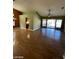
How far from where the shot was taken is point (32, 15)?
35.4 ft

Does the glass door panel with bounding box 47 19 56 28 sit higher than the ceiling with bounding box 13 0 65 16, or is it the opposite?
the ceiling with bounding box 13 0 65 16

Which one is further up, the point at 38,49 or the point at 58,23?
the point at 58,23

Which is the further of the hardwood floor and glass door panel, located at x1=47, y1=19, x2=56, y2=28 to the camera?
glass door panel, located at x1=47, y1=19, x2=56, y2=28

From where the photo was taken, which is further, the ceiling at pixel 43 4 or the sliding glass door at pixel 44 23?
the sliding glass door at pixel 44 23

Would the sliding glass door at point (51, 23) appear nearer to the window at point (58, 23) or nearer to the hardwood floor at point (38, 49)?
the window at point (58, 23)

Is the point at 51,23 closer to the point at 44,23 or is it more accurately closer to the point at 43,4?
the point at 44,23

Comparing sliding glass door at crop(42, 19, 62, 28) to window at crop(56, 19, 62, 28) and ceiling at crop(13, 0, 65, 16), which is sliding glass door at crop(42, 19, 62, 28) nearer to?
window at crop(56, 19, 62, 28)

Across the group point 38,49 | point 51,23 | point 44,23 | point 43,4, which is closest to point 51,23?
point 51,23

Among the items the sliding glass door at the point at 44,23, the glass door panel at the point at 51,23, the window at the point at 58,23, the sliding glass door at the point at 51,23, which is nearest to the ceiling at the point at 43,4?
the window at the point at 58,23

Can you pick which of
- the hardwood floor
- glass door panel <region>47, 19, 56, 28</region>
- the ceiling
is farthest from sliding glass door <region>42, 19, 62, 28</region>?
the hardwood floor

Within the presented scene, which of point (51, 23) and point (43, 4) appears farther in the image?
point (51, 23)
